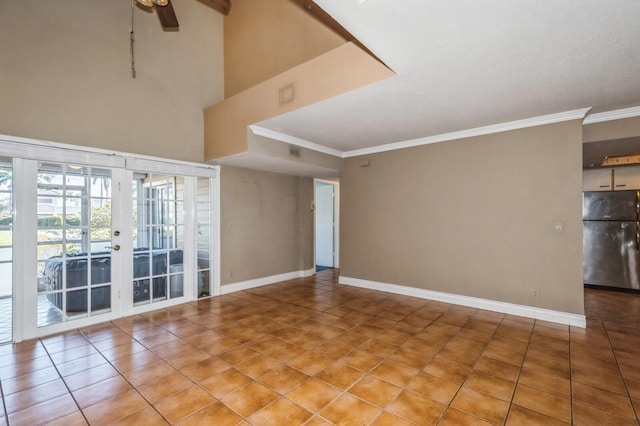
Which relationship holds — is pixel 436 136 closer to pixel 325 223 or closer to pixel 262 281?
pixel 325 223

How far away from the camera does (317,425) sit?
1.89 meters

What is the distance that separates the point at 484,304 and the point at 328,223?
4.32m

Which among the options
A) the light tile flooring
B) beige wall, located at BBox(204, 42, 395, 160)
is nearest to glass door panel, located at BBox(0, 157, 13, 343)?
the light tile flooring

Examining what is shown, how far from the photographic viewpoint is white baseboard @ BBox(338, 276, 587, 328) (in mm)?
3660

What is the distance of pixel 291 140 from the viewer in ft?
15.3

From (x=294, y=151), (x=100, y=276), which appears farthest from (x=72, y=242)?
(x=294, y=151)

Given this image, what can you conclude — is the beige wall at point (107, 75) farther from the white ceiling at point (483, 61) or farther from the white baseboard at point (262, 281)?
the white baseboard at point (262, 281)

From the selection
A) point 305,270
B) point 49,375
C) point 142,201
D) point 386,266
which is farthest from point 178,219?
point 386,266

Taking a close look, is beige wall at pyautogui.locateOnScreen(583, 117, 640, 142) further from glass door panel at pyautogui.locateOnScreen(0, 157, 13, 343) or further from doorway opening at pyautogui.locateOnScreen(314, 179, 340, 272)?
glass door panel at pyautogui.locateOnScreen(0, 157, 13, 343)

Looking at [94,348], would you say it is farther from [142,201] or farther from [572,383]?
[572,383]

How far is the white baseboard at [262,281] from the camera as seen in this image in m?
5.20

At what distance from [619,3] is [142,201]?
5.16 metres

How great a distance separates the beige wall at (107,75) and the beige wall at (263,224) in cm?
93

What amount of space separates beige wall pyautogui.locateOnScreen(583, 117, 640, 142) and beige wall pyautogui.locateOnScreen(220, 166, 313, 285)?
4714mm
